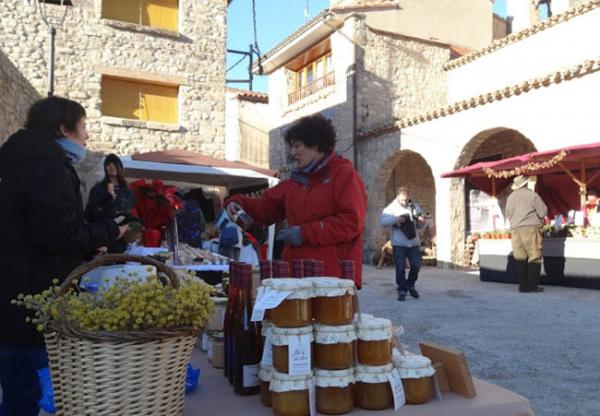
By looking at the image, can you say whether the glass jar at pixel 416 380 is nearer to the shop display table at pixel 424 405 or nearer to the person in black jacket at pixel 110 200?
the shop display table at pixel 424 405

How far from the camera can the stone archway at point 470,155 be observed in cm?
1152

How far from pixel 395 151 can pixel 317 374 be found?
490 inches

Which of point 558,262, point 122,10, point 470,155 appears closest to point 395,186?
point 470,155

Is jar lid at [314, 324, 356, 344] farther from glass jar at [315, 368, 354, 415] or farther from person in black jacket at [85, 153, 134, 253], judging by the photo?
person in black jacket at [85, 153, 134, 253]

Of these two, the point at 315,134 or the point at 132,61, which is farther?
the point at 132,61

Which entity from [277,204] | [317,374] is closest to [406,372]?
[317,374]

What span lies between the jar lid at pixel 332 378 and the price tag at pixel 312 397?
2 cm

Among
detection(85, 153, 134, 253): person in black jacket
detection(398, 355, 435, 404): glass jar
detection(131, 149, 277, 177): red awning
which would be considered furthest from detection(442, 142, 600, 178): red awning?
detection(398, 355, 435, 404): glass jar

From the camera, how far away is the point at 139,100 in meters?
11.7

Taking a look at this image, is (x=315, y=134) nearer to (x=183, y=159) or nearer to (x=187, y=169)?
(x=187, y=169)

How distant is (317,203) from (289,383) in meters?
1.25

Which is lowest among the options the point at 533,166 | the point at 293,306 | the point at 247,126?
the point at 293,306

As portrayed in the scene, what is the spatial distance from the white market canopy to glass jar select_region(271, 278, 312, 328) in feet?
18.0

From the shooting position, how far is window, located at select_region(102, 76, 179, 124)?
11469mm
